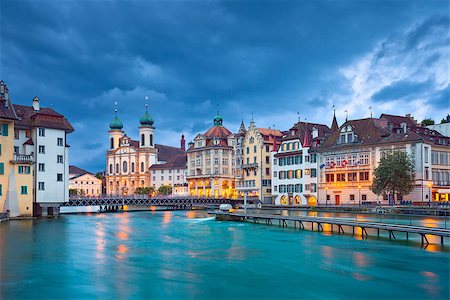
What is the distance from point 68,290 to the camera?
24.6m

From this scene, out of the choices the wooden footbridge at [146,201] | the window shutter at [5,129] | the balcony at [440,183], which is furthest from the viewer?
the wooden footbridge at [146,201]

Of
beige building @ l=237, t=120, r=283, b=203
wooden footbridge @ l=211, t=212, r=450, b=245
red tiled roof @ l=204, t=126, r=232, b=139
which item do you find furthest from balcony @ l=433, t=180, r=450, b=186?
red tiled roof @ l=204, t=126, r=232, b=139

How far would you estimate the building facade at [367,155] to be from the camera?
67.3 metres

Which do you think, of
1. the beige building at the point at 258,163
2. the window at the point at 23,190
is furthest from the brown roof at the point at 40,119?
the beige building at the point at 258,163

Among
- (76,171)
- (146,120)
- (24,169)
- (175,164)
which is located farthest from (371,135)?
(76,171)

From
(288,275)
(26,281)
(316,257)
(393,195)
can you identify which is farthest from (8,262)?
(393,195)

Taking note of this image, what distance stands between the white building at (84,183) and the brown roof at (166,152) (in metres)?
26.7

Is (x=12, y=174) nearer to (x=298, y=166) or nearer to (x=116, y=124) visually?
(x=298, y=166)

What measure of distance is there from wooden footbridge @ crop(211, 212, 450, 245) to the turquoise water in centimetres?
126

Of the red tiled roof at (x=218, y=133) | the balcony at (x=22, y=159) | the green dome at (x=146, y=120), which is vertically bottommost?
the balcony at (x=22, y=159)

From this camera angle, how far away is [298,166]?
88562 millimetres

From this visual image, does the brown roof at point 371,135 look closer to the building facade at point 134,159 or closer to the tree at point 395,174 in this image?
the tree at point 395,174

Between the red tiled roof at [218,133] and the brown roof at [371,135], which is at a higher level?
the red tiled roof at [218,133]

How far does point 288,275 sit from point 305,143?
2355 inches
